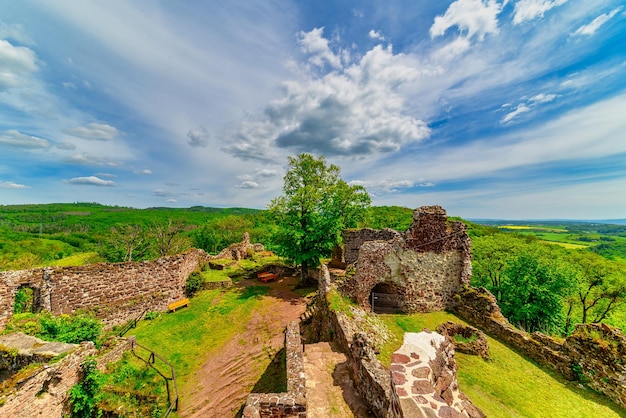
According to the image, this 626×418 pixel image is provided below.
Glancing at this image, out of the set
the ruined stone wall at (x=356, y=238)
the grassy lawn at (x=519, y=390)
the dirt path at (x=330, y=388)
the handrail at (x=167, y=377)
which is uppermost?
the ruined stone wall at (x=356, y=238)

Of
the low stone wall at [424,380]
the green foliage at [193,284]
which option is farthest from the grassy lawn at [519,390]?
the green foliage at [193,284]

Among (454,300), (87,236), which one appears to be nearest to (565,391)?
(454,300)

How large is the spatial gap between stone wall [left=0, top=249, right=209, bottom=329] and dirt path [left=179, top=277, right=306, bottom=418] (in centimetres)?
769

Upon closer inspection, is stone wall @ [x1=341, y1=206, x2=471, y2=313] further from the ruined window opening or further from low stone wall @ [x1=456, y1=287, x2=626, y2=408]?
the ruined window opening

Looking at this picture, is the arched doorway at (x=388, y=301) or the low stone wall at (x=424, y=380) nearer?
the low stone wall at (x=424, y=380)

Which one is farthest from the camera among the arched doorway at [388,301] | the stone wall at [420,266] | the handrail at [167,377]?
the arched doorway at [388,301]

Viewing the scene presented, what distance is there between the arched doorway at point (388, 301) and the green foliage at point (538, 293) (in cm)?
1139

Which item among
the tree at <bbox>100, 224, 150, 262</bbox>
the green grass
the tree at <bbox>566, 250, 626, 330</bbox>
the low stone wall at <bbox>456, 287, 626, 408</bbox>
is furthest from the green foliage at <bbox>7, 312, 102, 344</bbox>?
the tree at <bbox>566, 250, 626, 330</bbox>

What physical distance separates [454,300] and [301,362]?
10763 millimetres

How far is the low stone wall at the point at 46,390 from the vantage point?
285 inches

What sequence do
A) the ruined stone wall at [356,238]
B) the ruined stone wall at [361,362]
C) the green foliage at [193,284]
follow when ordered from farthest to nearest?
the ruined stone wall at [356,238] → the green foliage at [193,284] → the ruined stone wall at [361,362]

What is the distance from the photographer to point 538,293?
17984 millimetres

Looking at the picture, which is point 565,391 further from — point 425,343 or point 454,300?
point 425,343

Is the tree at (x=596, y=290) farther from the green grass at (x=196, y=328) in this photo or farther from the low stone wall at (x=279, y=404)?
the green grass at (x=196, y=328)
